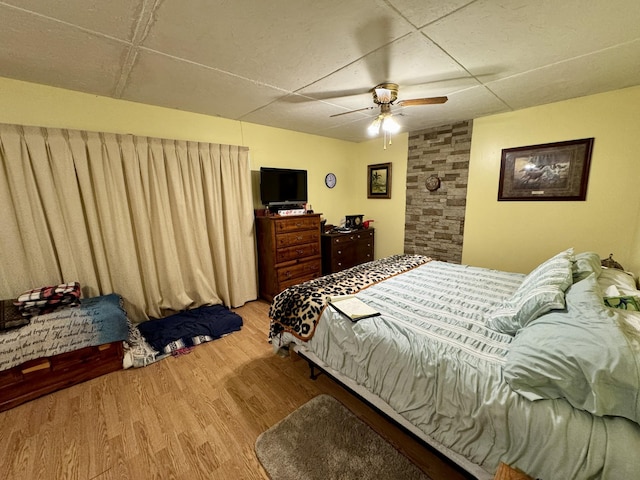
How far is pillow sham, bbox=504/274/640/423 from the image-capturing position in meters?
0.86

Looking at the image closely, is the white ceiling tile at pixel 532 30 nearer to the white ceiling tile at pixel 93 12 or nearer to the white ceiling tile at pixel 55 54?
the white ceiling tile at pixel 93 12

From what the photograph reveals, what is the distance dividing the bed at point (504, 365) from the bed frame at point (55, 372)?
1.52 m

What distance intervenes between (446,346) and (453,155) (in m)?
3.07

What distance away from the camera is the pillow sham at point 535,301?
134 cm

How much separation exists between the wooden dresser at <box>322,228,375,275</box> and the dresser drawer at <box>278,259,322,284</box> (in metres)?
0.26

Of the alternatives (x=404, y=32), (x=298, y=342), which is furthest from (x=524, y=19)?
(x=298, y=342)

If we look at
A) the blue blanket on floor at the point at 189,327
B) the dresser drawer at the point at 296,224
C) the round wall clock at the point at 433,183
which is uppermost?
the round wall clock at the point at 433,183

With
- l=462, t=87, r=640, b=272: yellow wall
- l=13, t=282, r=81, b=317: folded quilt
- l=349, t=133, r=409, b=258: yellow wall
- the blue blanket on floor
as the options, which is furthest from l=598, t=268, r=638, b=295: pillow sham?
l=13, t=282, r=81, b=317: folded quilt

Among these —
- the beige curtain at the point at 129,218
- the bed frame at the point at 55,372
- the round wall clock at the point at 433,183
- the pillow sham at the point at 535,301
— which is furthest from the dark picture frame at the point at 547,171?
the bed frame at the point at 55,372

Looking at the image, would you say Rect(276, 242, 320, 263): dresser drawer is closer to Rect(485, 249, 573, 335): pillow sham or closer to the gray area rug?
the gray area rug

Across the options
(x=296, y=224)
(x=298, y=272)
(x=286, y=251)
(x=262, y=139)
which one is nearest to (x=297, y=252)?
(x=286, y=251)

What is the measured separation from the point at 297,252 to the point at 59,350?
2410 millimetres

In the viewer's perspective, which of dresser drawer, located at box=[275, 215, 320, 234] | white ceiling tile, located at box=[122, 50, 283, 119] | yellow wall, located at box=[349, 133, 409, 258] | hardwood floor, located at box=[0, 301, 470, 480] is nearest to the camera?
hardwood floor, located at box=[0, 301, 470, 480]

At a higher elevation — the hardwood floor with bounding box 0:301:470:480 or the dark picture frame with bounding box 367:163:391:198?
the dark picture frame with bounding box 367:163:391:198
